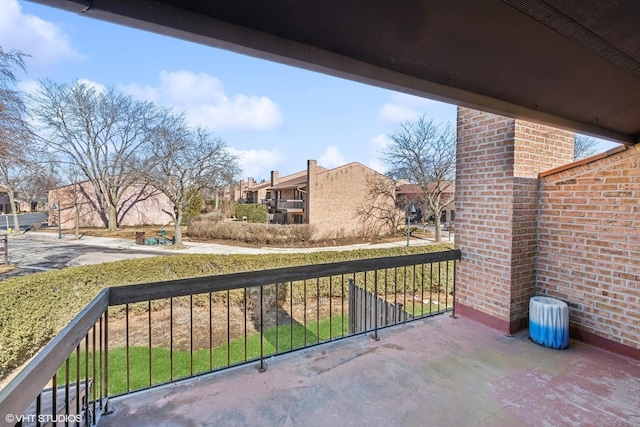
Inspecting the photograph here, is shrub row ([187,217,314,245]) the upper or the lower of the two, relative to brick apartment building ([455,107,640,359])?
lower

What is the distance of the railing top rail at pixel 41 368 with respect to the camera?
88cm

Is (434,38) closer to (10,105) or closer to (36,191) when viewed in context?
(10,105)

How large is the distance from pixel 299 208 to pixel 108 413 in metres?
21.1

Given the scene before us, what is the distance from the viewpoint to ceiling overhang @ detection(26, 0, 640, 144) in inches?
43.3

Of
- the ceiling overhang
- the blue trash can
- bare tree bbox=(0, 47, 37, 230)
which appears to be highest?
bare tree bbox=(0, 47, 37, 230)

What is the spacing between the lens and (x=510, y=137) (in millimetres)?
3184

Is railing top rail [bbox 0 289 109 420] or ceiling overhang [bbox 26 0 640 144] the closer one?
railing top rail [bbox 0 289 109 420]

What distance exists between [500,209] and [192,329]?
10.5 feet

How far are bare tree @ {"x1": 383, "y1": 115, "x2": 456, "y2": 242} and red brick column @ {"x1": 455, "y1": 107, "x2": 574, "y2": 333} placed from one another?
43.6 ft

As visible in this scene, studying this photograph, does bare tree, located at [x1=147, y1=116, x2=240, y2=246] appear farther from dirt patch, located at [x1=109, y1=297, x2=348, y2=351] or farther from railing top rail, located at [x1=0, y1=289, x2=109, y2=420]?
railing top rail, located at [x1=0, y1=289, x2=109, y2=420]

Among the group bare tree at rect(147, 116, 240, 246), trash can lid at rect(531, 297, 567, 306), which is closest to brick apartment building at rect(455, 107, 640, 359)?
trash can lid at rect(531, 297, 567, 306)

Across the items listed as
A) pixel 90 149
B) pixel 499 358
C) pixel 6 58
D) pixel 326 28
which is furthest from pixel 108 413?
pixel 90 149

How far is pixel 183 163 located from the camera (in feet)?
54.1

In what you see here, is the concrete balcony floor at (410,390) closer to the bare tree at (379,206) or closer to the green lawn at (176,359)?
the green lawn at (176,359)
